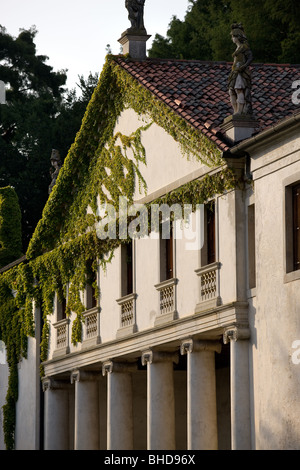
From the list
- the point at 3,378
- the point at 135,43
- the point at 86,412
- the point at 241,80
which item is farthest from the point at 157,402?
the point at 3,378

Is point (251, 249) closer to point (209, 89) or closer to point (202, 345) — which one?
point (202, 345)

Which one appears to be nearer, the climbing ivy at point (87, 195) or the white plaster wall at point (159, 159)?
the climbing ivy at point (87, 195)

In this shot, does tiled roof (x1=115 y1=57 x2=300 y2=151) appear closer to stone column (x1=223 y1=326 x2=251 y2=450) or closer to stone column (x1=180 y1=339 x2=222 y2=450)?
stone column (x1=223 y1=326 x2=251 y2=450)

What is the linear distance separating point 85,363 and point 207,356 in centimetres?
820

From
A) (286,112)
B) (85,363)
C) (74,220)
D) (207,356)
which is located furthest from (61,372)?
(286,112)

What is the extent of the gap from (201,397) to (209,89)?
9.09 m

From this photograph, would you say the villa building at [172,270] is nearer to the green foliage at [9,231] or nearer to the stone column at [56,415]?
the stone column at [56,415]

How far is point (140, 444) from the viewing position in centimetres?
4262

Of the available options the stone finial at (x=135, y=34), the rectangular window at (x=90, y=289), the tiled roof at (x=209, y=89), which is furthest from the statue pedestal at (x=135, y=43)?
the rectangular window at (x=90, y=289)

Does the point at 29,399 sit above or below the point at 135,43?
below

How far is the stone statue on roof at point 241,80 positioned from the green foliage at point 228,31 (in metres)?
26.8

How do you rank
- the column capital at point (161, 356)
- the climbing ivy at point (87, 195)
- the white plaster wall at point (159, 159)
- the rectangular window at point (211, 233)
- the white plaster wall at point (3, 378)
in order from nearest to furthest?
the rectangular window at point (211, 233)
the climbing ivy at point (87, 195)
the white plaster wall at point (159, 159)
the column capital at point (161, 356)
the white plaster wall at point (3, 378)

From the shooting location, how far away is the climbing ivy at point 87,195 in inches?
1345

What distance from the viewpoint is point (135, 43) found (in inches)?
1542
